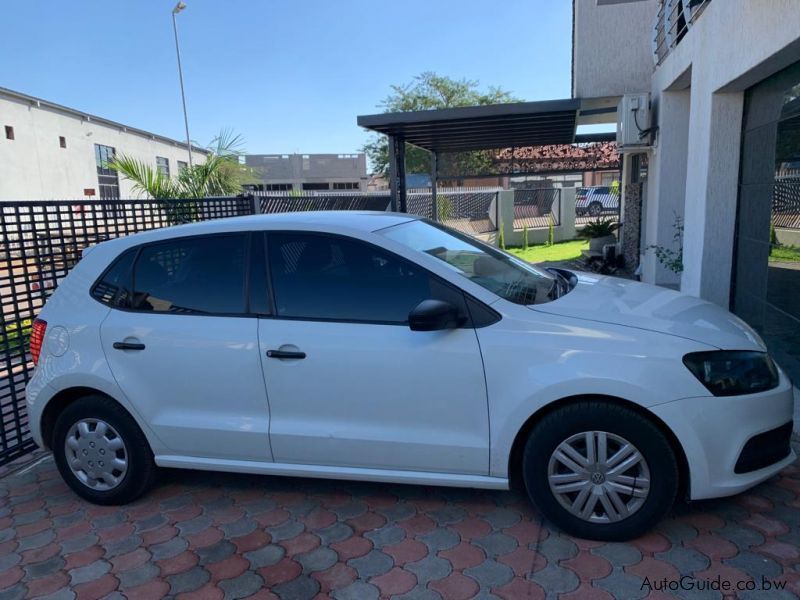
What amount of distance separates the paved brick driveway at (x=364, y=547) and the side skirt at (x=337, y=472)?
257 mm

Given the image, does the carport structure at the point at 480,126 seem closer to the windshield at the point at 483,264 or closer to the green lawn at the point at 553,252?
the green lawn at the point at 553,252

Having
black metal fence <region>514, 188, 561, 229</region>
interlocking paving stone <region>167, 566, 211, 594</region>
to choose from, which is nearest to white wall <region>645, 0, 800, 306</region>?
interlocking paving stone <region>167, 566, 211, 594</region>

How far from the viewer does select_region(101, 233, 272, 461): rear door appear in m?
3.38

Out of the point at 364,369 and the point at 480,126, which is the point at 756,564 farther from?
the point at 480,126

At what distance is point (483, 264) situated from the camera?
3.69 metres

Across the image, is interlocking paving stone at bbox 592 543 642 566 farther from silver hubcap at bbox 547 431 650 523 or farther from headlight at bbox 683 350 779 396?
headlight at bbox 683 350 779 396

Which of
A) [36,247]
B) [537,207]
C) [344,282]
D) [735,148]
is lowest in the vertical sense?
[537,207]

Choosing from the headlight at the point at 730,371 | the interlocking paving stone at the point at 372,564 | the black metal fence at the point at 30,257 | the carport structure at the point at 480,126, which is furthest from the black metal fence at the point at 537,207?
the interlocking paving stone at the point at 372,564

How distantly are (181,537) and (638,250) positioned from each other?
11648 mm

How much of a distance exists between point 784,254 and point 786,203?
40cm

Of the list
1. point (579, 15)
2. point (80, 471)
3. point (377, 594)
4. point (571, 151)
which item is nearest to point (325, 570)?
point (377, 594)

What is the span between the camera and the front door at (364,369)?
308 centimetres

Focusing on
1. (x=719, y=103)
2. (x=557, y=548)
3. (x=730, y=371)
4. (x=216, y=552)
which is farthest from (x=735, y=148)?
(x=216, y=552)

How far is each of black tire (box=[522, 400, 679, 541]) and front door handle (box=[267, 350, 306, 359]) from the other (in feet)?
4.08
